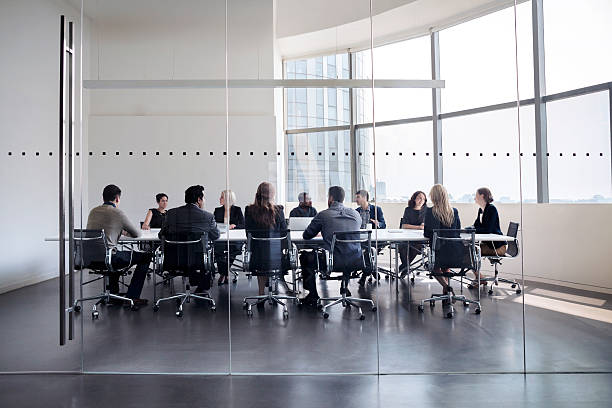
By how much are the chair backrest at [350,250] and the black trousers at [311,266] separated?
77 millimetres

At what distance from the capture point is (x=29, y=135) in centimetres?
360

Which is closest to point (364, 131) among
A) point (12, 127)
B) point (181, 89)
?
point (181, 89)

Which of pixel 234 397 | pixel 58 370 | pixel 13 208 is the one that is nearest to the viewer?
pixel 234 397

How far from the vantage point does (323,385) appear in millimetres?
3123

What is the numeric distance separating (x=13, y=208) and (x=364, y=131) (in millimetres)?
2962

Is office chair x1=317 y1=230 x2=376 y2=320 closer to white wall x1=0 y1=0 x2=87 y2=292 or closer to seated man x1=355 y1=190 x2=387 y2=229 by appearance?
seated man x1=355 y1=190 x2=387 y2=229

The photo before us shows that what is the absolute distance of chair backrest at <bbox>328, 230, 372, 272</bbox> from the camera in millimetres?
3549

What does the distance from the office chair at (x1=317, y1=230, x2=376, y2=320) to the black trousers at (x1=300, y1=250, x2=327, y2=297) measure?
60mm

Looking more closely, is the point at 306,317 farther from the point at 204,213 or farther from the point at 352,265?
the point at 204,213

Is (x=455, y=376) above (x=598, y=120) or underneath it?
underneath

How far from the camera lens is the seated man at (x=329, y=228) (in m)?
3.49

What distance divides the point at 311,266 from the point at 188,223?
1050mm

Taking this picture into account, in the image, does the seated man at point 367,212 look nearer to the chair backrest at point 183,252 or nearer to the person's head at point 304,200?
the person's head at point 304,200

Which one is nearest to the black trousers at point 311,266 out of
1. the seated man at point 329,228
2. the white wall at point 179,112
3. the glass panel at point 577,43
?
the seated man at point 329,228
